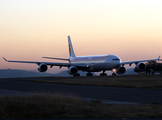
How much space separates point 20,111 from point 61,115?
5.53 ft

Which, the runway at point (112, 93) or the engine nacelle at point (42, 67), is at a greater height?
the runway at point (112, 93)

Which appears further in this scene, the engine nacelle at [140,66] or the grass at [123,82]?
the engine nacelle at [140,66]

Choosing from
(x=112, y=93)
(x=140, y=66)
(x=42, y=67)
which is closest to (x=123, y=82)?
(x=112, y=93)

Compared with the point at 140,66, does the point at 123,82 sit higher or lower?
higher

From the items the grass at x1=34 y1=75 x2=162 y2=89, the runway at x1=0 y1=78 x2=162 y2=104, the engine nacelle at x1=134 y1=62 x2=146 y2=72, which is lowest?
the engine nacelle at x1=134 y1=62 x2=146 y2=72

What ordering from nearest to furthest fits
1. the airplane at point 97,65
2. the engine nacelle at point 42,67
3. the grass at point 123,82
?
the grass at point 123,82 → the engine nacelle at point 42,67 → the airplane at point 97,65

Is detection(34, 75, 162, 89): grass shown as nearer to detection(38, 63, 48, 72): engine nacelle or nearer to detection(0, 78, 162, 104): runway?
detection(0, 78, 162, 104): runway

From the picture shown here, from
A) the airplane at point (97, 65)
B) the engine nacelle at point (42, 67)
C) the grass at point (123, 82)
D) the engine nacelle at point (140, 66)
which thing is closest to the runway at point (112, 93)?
the grass at point (123, 82)

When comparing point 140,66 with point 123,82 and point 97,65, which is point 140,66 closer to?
point 97,65

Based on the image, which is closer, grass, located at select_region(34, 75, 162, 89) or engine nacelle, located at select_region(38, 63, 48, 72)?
grass, located at select_region(34, 75, 162, 89)

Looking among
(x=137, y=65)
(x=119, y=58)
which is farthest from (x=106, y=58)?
(x=137, y=65)

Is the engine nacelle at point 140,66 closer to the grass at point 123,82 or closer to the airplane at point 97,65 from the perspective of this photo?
the airplane at point 97,65

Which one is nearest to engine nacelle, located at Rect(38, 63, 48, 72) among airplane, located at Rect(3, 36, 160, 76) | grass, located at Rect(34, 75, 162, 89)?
airplane, located at Rect(3, 36, 160, 76)

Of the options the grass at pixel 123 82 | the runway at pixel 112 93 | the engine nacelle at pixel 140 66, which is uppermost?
the runway at pixel 112 93
